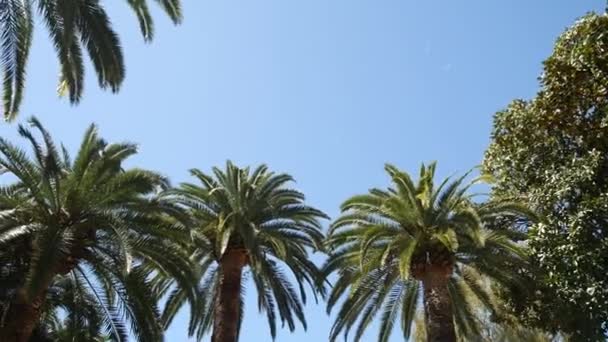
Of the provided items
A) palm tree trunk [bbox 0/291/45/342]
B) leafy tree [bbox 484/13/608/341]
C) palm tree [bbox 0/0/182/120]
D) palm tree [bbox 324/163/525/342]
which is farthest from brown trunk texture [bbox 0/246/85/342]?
leafy tree [bbox 484/13/608/341]

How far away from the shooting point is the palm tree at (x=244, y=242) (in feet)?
73.4

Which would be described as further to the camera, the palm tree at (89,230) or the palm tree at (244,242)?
the palm tree at (244,242)

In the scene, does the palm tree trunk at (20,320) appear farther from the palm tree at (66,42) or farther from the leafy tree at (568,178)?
the leafy tree at (568,178)

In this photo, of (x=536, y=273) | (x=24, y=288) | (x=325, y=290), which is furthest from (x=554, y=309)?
(x=24, y=288)

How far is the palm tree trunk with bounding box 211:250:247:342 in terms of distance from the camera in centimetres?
2172

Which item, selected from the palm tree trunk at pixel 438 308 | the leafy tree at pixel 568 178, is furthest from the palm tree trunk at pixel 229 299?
the leafy tree at pixel 568 178

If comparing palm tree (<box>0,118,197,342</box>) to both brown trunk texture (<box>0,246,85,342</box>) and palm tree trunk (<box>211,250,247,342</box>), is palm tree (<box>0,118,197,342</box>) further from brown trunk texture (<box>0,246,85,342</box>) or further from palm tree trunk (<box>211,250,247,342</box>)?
palm tree trunk (<box>211,250,247,342</box>)

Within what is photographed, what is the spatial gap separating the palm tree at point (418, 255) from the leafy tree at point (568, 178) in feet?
3.56

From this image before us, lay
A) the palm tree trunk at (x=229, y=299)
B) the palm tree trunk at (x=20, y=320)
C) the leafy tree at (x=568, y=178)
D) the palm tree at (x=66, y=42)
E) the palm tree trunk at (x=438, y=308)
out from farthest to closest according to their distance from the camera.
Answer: the palm tree trunk at (x=229, y=299), the palm tree trunk at (x=438, y=308), the leafy tree at (x=568, y=178), the palm tree trunk at (x=20, y=320), the palm tree at (x=66, y=42)

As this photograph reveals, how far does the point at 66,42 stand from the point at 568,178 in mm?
13842

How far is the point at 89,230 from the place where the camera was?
59.1 feet

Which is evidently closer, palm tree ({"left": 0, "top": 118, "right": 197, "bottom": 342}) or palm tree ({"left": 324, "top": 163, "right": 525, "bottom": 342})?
palm tree ({"left": 0, "top": 118, "right": 197, "bottom": 342})

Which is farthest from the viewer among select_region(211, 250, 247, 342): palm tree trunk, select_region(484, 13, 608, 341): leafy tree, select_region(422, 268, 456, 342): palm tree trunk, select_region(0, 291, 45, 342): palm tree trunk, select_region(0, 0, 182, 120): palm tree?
select_region(211, 250, 247, 342): palm tree trunk

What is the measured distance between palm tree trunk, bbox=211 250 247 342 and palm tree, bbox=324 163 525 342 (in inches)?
113
